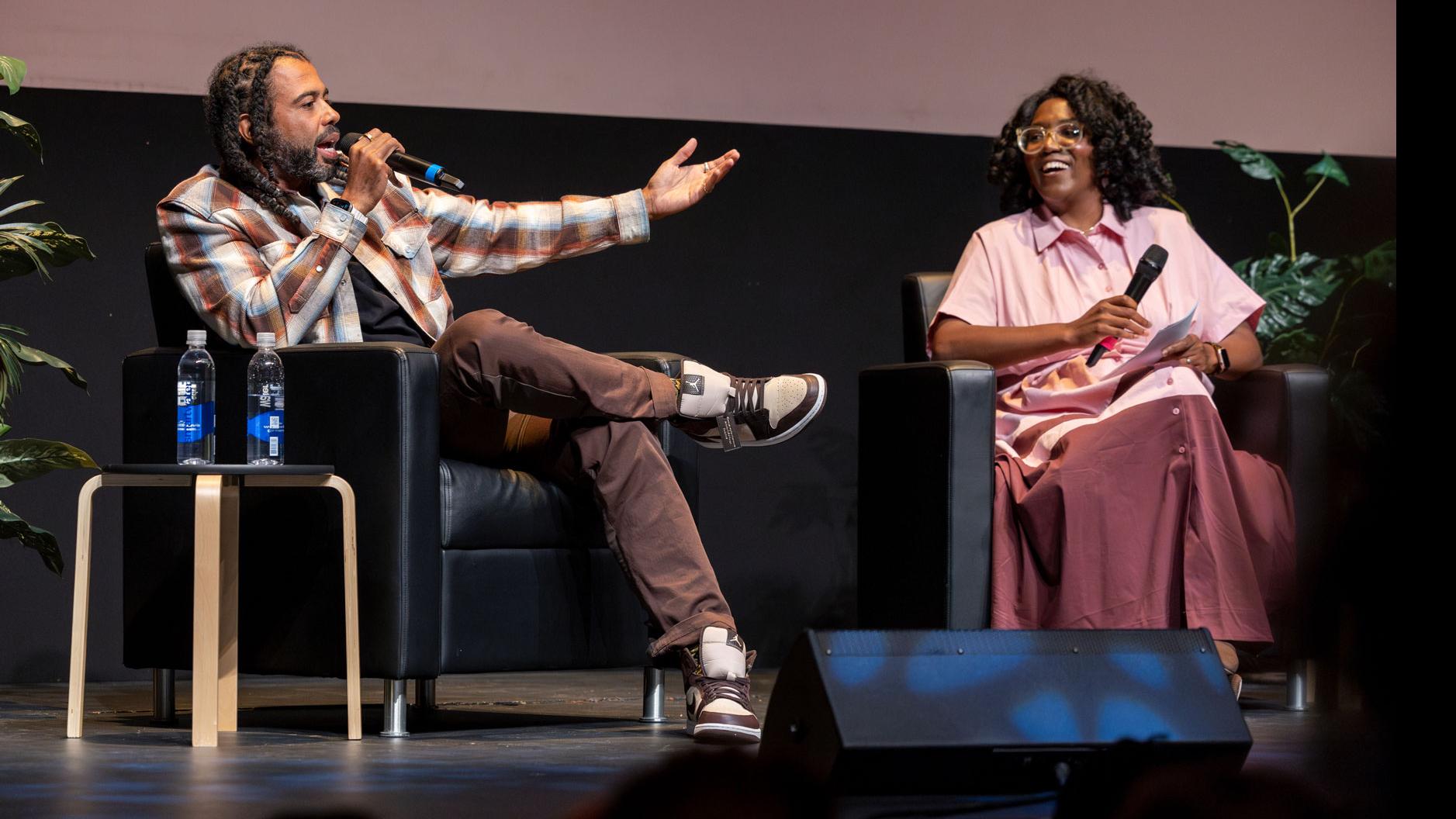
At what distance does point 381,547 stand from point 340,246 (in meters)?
0.52

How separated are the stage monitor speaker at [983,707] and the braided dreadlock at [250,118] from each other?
172cm

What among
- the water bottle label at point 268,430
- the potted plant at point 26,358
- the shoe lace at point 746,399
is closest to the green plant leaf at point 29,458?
the potted plant at point 26,358

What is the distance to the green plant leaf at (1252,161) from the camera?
442 centimetres

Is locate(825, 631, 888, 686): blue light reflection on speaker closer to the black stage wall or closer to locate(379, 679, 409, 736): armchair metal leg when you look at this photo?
locate(379, 679, 409, 736): armchair metal leg

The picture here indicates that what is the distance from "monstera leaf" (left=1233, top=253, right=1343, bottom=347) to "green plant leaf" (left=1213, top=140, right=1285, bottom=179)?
10.2 inches

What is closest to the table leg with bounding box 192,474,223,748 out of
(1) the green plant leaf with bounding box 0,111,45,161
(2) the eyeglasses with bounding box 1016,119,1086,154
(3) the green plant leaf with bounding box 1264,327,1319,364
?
(1) the green plant leaf with bounding box 0,111,45,161

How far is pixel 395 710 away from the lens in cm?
254

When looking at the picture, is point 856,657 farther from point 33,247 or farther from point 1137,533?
point 33,247

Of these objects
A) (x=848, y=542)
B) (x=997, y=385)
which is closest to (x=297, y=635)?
(x=997, y=385)

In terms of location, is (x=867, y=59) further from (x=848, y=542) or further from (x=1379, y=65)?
(x=1379, y=65)

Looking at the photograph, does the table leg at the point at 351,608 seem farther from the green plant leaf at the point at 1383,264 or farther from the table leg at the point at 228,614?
the green plant leaf at the point at 1383,264

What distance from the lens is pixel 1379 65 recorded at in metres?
0.66

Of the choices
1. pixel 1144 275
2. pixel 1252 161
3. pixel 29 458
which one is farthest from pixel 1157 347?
pixel 29 458

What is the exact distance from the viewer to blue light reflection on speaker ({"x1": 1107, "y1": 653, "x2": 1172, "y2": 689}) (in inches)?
61.7
